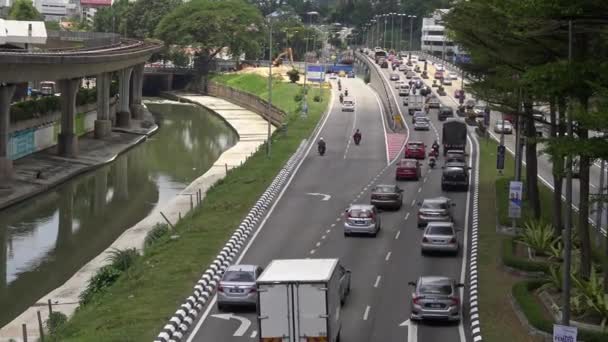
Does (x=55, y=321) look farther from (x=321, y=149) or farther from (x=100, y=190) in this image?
(x=321, y=149)

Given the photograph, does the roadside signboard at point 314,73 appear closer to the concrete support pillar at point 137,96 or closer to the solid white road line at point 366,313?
the concrete support pillar at point 137,96

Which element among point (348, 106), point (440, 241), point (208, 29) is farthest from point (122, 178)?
point (208, 29)

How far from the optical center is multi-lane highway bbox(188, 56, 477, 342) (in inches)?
1299

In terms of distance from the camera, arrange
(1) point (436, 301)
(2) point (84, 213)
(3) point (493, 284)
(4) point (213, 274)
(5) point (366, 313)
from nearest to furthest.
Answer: (1) point (436, 301)
(5) point (366, 313)
(3) point (493, 284)
(4) point (213, 274)
(2) point (84, 213)

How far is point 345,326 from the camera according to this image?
109 ft

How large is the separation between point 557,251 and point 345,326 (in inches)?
447

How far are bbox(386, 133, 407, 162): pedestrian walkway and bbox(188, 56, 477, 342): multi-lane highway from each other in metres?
0.67

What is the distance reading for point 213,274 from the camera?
131ft

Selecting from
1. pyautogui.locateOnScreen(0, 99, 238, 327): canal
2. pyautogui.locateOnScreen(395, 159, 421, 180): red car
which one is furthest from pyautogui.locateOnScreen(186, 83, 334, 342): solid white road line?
pyautogui.locateOnScreen(0, 99, 238, 327): canal

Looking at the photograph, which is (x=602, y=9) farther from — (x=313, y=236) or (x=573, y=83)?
(x=313, y=236)

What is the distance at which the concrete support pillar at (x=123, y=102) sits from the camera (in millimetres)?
120938

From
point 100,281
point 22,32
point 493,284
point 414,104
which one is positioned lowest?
point 100,281

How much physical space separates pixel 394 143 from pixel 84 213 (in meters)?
29.1

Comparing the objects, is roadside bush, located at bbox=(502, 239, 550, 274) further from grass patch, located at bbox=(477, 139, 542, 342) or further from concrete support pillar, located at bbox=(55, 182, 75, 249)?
concrete support pillar, located at bbox=(55, 182, 75, 249)
